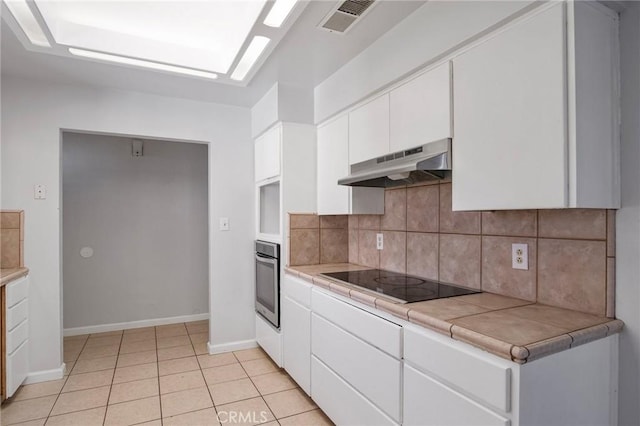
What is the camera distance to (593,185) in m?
1.23

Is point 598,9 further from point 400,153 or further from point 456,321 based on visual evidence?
point 456,321

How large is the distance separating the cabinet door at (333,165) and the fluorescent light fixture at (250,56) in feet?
2.32

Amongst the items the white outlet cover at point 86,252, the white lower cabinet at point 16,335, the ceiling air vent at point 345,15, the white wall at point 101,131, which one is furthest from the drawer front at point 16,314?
the ceiling air vent at point 345,15

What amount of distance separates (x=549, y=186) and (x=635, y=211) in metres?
0.34

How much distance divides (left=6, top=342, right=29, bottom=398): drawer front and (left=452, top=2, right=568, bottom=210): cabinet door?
291 cm

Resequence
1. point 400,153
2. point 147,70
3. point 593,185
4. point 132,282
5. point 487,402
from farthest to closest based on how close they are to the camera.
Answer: point 132,282 < point 147,70 < point 400,153 < point 593,185 < point 487,402

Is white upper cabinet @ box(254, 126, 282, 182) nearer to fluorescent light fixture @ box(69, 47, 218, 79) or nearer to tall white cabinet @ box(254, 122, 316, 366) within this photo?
tall white cabinet @ box(254, 122, 316, 366)

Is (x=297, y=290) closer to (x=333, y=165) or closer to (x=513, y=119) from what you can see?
(x=333, y=165)

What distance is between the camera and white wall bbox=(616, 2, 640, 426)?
1.27 m

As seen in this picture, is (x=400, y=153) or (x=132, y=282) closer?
(x=400, y=153)

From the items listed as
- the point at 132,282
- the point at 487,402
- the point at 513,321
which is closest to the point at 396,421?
the point at 487,402

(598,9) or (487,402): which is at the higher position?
(598,9)


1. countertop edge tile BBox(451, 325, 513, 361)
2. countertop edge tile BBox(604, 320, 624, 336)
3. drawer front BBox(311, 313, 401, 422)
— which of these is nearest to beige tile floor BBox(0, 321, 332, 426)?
drawer front BBox(311, 313, 401, 422)

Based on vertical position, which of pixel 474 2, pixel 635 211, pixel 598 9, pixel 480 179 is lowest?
pixel 635 211
